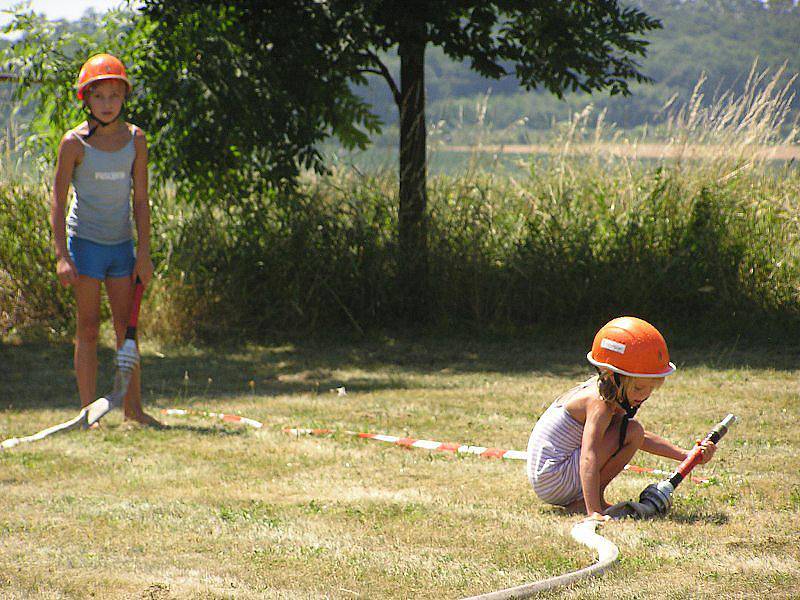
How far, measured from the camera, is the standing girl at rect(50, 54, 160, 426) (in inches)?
244

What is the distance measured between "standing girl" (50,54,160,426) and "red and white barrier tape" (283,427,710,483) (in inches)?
45.4

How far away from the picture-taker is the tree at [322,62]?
32.8ft

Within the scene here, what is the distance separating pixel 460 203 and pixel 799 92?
4.11m

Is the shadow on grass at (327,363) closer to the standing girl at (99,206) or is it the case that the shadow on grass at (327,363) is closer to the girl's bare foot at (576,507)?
the standing girl at (99,206)

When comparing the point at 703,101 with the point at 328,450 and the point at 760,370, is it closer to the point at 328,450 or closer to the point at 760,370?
the point at 760,370

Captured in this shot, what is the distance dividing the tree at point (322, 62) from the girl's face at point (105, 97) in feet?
11.7

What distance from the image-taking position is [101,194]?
6293 millimetres

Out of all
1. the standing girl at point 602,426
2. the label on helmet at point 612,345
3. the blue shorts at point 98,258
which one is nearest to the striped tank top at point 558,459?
the standing girl at point 602,426

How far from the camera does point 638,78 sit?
1059 cm

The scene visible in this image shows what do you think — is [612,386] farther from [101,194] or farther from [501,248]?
A: [501,248]

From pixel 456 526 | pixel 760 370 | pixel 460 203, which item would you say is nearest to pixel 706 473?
pixel 456 526

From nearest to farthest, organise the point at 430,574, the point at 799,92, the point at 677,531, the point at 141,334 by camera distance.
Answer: the point at 430,574
the point at 677,531
the point at 141,334
the point at 799,92

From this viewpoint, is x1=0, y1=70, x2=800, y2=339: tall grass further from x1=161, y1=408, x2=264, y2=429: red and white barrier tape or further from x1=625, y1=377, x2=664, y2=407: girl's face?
x1=625, y1=377, x2=664, y2=407: girl's face

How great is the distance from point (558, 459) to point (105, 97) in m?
3.31
